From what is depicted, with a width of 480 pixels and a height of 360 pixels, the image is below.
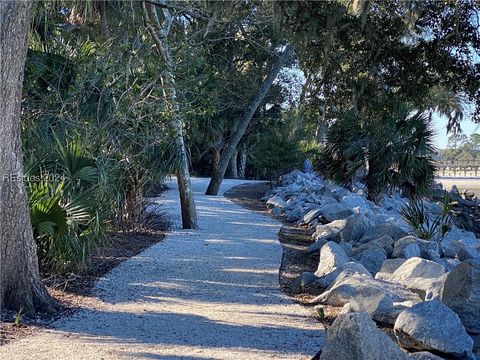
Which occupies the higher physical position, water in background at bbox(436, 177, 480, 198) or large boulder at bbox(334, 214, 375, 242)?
water in background at bbox(436, 177, 480, 198)

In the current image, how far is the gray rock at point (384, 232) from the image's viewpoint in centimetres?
1151

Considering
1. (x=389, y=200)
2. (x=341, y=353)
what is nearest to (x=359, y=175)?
(x=389, y=200)

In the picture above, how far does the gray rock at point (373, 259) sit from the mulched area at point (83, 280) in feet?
11.6

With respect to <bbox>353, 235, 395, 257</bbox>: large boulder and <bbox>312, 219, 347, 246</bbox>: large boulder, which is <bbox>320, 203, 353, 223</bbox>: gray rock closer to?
<bbox>312, 219, 347, 246</bbox>: large boulder

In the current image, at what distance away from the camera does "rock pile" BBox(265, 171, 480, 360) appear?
427cm

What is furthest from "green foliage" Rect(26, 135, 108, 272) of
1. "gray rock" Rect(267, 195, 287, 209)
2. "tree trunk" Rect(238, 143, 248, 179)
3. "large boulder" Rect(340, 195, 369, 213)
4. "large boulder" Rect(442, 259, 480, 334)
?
"tree trunk" Rect(238, 143, 248, 179)

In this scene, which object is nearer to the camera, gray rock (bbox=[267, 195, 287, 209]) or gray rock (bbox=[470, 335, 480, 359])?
gray rock (bbox=[470, 335, 480, 359])

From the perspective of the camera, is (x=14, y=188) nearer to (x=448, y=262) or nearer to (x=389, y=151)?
(x=448, y=262)

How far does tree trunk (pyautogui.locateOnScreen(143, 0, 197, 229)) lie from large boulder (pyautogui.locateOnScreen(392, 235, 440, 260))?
14.2 feet

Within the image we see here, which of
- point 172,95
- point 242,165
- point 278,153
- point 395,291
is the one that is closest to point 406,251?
point 395,291

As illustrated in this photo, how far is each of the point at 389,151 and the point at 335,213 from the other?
10.7 ft

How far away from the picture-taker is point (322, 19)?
9.90m

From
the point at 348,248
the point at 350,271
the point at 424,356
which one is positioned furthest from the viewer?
the point at 348,248

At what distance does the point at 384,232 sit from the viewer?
11609 millimetres
